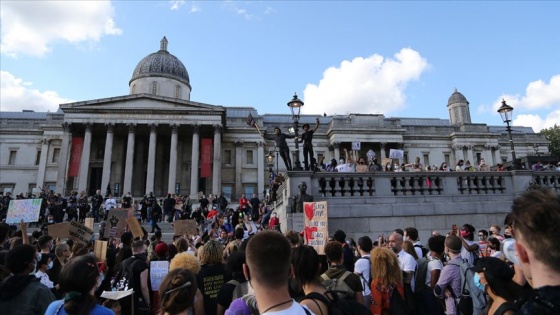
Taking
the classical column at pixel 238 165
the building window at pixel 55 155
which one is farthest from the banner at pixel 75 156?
the classical column at pixel 238 165

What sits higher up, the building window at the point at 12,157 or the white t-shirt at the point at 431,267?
the building window at the point at 12,157

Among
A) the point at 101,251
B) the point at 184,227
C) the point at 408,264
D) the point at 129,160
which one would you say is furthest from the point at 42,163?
the point at 408,264

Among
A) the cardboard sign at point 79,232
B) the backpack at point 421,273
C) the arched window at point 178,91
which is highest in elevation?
the arched window at point 178,91

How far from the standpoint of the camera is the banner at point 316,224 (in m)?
9.25

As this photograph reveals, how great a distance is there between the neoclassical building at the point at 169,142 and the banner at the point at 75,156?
0.33 feet

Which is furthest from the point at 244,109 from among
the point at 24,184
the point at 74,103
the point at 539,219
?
the point at 539,219

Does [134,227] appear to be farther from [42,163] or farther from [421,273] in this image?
[42,163]

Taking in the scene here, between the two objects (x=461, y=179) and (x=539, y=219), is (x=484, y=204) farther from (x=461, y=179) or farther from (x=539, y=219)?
(x=539, y=219)

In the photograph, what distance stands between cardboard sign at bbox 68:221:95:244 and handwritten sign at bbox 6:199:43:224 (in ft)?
24.5

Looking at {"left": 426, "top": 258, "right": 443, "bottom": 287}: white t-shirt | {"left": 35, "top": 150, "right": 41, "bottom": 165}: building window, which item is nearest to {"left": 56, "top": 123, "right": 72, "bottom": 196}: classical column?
{"left": 35, "top": 150, "right": 41, "bottom": 165}: building window

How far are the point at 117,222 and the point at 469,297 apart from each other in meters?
12.4

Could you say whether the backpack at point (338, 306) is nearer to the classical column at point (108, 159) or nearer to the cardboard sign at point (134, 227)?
the cardboard sign at point (134, 227)

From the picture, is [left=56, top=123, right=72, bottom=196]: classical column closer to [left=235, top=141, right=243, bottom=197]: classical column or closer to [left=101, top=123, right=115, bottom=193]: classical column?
[left=101, top=123, right=115, bottom=193]: classical column

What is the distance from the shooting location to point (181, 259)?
4555 mm
